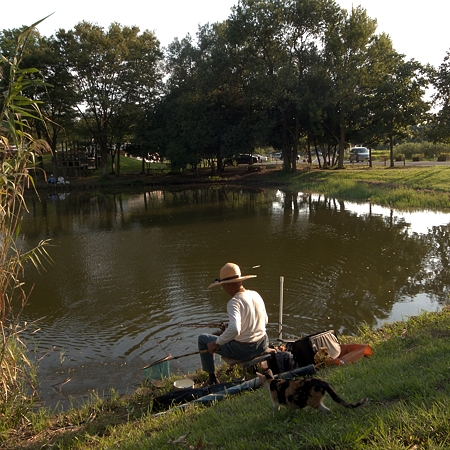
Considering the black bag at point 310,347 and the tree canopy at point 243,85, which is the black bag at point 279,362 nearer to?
the black bag at point 310,347

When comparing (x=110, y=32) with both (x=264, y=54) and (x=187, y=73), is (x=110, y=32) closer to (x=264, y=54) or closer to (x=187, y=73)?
(x=187, y=73)

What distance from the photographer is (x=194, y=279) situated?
36.3ft

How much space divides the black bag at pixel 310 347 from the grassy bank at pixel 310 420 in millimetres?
380

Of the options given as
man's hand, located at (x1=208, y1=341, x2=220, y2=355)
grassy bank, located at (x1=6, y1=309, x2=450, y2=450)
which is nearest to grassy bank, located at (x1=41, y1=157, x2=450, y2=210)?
grassy bank, located at (x1=6, y1=309, x2=450, y2=450)

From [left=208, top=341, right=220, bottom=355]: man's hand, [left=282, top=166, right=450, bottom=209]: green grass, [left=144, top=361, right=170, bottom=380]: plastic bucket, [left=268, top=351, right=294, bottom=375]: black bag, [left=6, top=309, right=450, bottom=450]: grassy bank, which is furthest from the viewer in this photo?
[left=282, top=166, right=450, bottom=209]: green grass

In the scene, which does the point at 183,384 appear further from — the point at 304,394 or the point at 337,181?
the point at 337,181

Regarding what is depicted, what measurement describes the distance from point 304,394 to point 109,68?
39574mm

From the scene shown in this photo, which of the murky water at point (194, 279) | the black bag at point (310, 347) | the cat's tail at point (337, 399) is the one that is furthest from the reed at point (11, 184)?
the cat's tail at point (337, 399)

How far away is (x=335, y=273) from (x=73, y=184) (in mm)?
33383

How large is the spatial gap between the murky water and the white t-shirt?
4.26ft

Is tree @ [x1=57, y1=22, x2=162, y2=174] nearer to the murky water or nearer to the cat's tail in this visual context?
the murky water

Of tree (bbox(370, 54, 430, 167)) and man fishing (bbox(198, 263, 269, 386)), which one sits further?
tree (bbox(370, 54, 430, 167))

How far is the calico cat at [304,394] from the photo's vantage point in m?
3.42

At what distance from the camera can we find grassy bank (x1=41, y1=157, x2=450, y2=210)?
2164cm
